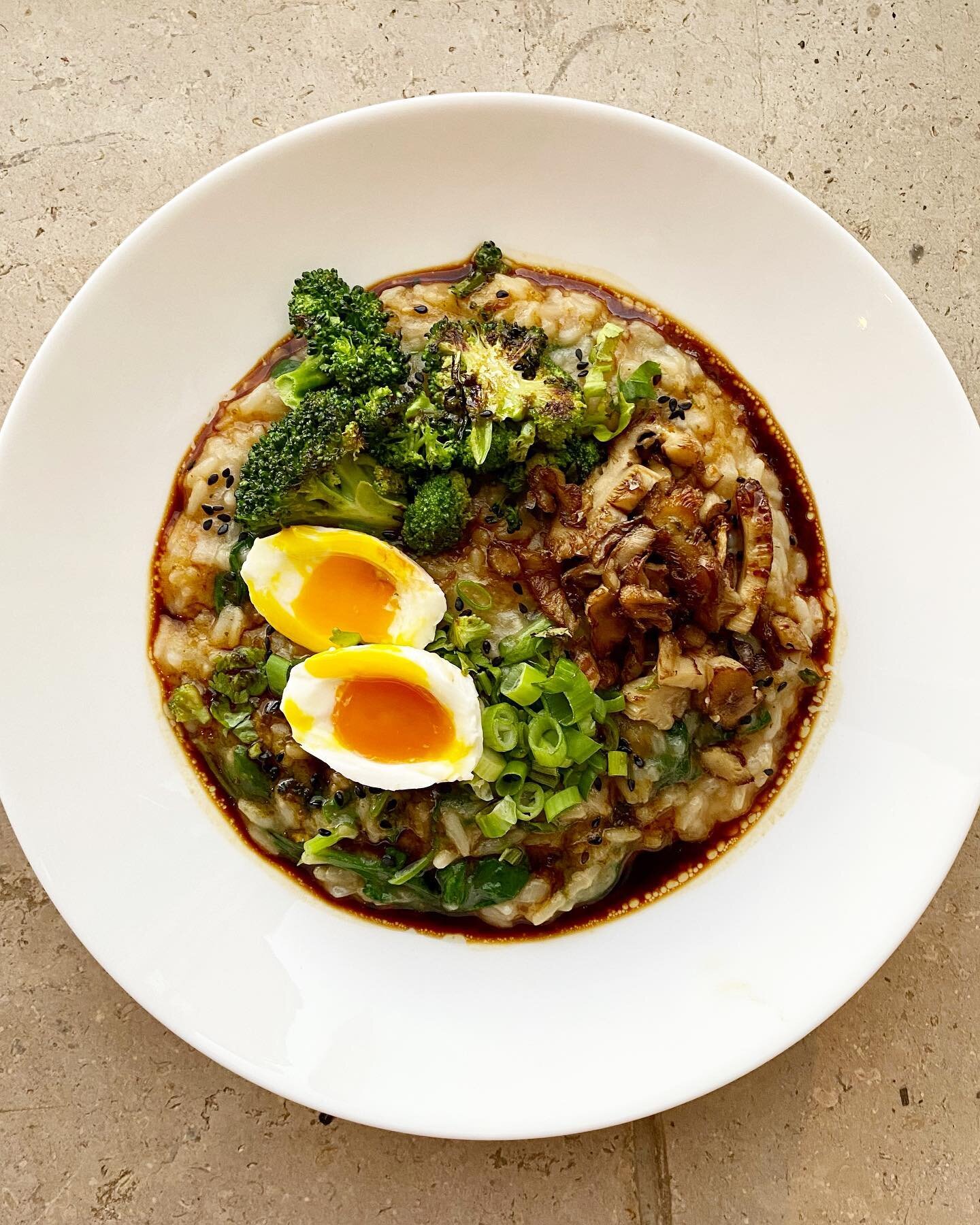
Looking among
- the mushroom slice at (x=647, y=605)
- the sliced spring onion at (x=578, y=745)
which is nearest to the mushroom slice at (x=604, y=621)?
the mushroom slice at (x=647, y=605)

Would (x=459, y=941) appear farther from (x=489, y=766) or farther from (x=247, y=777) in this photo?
(x=247, y=777)

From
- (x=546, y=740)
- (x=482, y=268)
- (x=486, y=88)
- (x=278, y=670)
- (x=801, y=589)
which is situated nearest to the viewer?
(x=546, y=740)

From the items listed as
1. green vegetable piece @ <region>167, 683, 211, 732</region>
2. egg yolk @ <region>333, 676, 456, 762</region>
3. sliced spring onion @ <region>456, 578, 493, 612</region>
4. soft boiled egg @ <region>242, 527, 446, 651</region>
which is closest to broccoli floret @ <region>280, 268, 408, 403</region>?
soft boiled egg @ <region>242, 527, 446, 651</region>

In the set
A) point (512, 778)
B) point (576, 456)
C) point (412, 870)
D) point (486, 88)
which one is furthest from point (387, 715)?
point (486, 88)

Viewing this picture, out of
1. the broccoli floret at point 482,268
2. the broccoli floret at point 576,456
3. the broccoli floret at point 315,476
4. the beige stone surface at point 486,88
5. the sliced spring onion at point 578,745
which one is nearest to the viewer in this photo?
the broccoli floret at point 315,476

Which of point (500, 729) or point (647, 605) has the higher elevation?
point (647, 605)

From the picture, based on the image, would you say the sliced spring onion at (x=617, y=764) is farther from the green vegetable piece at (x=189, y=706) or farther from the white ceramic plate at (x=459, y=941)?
the green vegetable piece at (x=189, y=706)
